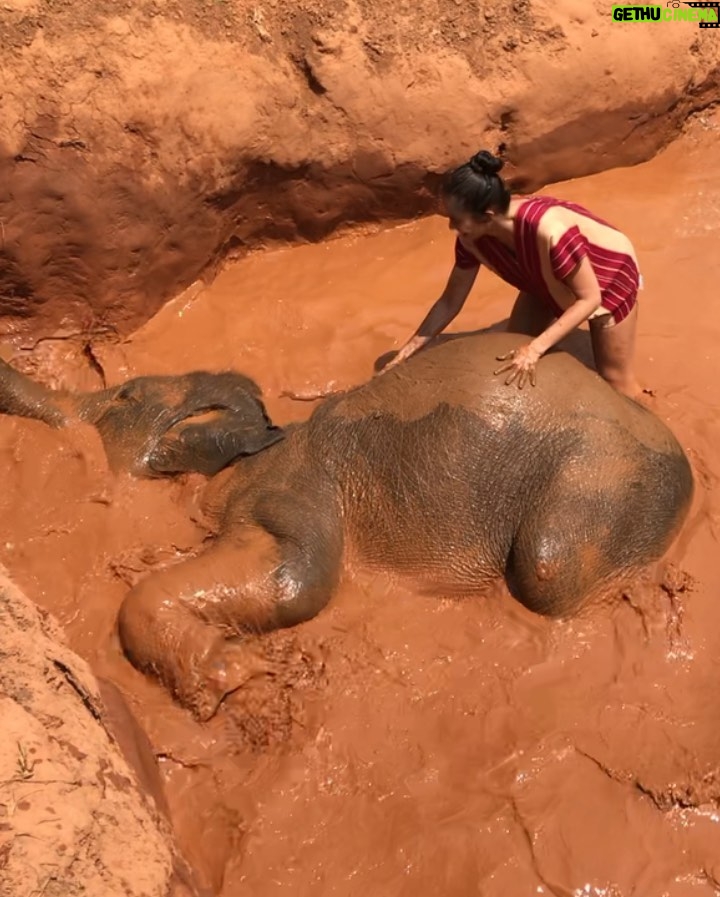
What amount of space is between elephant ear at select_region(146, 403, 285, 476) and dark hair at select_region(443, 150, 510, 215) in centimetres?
134

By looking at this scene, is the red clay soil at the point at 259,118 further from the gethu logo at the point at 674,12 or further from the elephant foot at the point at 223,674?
the elephant foot at the point at 223,674

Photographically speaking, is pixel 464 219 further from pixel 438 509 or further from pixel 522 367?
pixel 438 509

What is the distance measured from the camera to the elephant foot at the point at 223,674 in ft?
11.2

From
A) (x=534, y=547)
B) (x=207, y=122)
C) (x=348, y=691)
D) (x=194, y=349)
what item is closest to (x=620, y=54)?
(x=207, y=122)

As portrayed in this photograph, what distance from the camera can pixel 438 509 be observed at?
380cm

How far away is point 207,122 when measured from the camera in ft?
16.2

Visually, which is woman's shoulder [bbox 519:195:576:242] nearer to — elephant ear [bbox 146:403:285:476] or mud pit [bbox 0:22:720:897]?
mud pit [bbox 0:22:720:897]

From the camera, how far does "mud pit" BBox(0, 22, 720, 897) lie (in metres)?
3.08

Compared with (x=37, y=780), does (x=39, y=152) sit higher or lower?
higher

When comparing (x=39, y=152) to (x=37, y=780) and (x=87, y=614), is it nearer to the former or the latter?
(x=87, y=614)

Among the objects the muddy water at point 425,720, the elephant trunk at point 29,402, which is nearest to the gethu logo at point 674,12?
the muddy water at point 425,720

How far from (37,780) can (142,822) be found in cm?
36

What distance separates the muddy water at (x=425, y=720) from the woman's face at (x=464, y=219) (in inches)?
50.9

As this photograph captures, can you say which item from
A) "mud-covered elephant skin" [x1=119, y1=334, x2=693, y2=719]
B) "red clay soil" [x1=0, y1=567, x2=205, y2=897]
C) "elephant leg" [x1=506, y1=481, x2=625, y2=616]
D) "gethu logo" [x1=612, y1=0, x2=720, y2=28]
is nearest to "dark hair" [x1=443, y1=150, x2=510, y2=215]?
"mud-covered elephant skin" [x1=119, y1=334, x2=693, y2=719]
